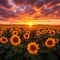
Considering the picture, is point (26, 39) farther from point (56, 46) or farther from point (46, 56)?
point (46, 56)

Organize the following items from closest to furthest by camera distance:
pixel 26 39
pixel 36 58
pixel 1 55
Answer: pixel 36 58, pixel 1 55, pixel 26 39

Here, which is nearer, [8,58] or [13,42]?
[8,58]

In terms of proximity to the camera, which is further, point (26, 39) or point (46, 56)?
point (26, 39)

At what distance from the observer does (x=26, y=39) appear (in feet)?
18.5

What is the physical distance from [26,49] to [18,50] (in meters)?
0.18

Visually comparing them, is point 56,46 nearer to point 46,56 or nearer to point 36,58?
point 46,56

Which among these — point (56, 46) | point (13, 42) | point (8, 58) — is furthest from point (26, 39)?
point (8, 58)

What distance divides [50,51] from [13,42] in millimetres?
899

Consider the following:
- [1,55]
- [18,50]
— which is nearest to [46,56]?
[18,50]

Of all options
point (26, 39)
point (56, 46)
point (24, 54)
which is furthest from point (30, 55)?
point (26, 39)

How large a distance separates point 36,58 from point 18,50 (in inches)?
17.9

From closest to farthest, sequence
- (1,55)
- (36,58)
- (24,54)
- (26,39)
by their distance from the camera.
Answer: (36,58), (24,54), (1,55), (26,39)

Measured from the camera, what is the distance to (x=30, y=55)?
13.7ft

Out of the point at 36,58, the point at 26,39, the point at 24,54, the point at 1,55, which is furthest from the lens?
the point at 26,39
